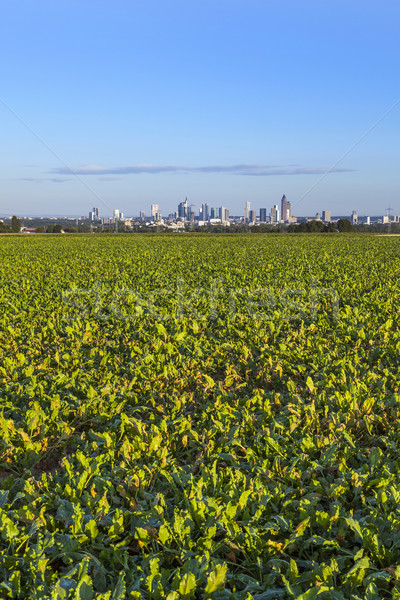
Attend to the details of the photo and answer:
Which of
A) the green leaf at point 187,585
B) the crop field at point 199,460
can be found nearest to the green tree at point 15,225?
the crop field at point 199,460

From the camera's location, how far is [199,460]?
3955 millimetres

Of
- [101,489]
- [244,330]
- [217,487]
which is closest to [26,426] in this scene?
[101,489]

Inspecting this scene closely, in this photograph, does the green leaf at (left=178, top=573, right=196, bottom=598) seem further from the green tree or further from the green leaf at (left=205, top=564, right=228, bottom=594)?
the green tree

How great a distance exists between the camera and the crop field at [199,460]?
272cm

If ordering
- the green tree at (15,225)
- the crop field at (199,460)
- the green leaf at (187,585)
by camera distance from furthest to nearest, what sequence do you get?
1. the green tree at (15,225)
2. the crop field at (199,460)
3. the green leaf at (187,585)

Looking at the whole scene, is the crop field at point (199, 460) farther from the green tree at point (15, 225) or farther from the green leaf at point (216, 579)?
the green tree at point (15, 225)

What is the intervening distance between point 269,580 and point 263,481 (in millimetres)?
975

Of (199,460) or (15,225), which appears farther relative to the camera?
(15,225)

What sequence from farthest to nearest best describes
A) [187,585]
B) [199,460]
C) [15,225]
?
1. [15,225]
2. [199,460]
3. [187,585]

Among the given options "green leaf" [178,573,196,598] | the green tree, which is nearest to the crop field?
"green leaf" [178,573,196,598]

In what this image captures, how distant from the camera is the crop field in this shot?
2717 millimetres

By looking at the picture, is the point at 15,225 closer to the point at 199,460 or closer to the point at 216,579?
the point at 199,460

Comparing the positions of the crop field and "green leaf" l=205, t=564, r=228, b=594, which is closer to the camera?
"green leaf" l=205, t=564, r=228, b=594

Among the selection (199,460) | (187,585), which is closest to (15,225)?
(199,460)
